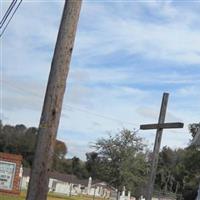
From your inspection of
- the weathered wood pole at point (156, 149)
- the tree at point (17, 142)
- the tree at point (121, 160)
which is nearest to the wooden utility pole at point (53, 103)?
the weathered wood pole at point (156, 149)

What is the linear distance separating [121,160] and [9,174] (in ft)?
73.7

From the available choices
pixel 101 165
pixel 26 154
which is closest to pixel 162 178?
pixel 26 154

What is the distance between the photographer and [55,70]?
10.5 meters

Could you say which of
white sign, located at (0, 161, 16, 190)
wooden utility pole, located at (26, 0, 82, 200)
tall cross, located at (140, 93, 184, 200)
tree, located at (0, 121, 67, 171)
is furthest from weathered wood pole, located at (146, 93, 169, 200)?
tree, located at (0, 121, 67, 171)

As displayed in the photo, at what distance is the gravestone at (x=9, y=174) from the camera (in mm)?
39094

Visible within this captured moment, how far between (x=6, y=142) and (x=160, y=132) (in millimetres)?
119589

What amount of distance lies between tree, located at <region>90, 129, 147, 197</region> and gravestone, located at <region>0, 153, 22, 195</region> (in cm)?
2117

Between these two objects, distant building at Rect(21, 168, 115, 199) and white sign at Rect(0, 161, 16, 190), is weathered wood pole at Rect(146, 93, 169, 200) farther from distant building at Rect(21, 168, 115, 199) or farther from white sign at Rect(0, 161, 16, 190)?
distant building at Rect(21, 168, 115, 199)

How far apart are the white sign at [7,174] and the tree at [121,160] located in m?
21.3

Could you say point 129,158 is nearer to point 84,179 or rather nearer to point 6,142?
point 6,142

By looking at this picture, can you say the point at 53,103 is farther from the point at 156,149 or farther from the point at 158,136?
the point at 158,136

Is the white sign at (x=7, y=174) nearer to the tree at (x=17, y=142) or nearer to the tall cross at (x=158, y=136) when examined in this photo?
the tall cross at (x=158, y=136)

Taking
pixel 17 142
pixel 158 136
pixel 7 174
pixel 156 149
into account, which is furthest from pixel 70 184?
pixel 156 149

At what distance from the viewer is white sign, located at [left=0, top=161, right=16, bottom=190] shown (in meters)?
39.2
